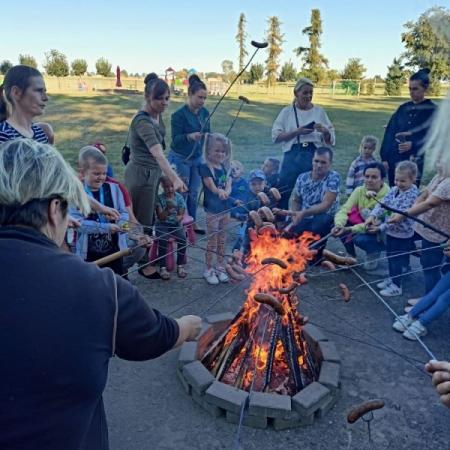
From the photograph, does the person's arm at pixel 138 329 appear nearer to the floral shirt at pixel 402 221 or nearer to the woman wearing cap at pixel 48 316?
the woman wearing cap at pixel 48 316

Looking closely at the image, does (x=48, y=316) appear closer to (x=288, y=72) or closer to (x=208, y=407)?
(x=208, y=407)

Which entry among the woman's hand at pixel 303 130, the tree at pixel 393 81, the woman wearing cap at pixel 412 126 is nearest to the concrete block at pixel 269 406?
the woman's hand at pixel 303 130

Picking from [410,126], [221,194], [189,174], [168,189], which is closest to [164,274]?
[168,189]

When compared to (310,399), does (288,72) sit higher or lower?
higher

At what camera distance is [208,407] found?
3.15 m

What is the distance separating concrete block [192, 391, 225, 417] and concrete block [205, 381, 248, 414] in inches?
2.2

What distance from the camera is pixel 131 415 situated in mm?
3131

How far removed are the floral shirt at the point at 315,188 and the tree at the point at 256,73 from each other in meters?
41.5

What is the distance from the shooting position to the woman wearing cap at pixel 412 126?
19.0 ft

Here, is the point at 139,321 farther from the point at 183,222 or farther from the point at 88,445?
the point at 183,222

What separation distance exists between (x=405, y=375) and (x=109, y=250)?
291 cm

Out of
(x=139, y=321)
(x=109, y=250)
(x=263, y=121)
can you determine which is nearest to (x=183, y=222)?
(x=109, y=250)

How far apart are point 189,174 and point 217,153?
3.24 ft

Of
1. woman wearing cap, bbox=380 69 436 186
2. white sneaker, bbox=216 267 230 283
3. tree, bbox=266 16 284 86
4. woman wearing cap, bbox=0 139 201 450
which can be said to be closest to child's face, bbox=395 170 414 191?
woman wearing cap, bbox=380 69 436 186
